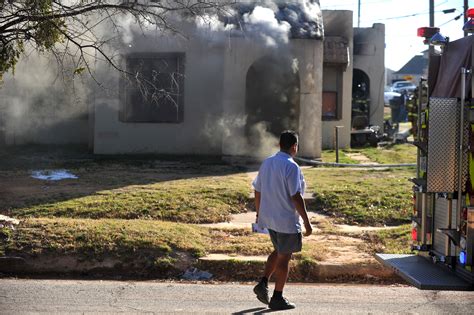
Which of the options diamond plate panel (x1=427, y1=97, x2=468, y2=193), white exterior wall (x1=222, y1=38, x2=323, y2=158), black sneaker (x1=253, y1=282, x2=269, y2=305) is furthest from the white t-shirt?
white exterior wall (x1=222, y1=38, x2=323, y2=158)

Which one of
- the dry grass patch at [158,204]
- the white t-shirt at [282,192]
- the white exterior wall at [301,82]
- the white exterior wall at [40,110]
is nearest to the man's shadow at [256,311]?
the white t-shirt at [282,192]

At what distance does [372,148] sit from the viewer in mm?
23266

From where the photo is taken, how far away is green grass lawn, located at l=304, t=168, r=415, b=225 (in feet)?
36.5

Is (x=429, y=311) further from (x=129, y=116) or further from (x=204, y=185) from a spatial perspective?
(x=129, y=116)

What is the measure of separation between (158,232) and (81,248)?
3.29ft

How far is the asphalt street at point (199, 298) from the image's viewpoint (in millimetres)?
6660

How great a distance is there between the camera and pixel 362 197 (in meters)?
12.1

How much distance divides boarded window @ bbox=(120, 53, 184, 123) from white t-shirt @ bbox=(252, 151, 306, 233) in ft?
34.6

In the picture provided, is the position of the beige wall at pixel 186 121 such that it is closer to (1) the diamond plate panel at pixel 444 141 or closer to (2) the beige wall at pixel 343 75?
(2) the beige wall at pixel 343 75

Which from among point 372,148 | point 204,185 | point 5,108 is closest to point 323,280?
point 204,185

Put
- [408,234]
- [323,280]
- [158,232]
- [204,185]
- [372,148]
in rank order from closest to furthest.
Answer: [323,280]
[158,232]
[408,234]
[204,185]
[372,148]

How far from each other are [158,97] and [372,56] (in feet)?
37.5

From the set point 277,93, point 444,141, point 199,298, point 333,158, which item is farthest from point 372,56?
point 444,141

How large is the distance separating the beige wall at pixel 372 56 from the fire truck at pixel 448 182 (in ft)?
65.9
